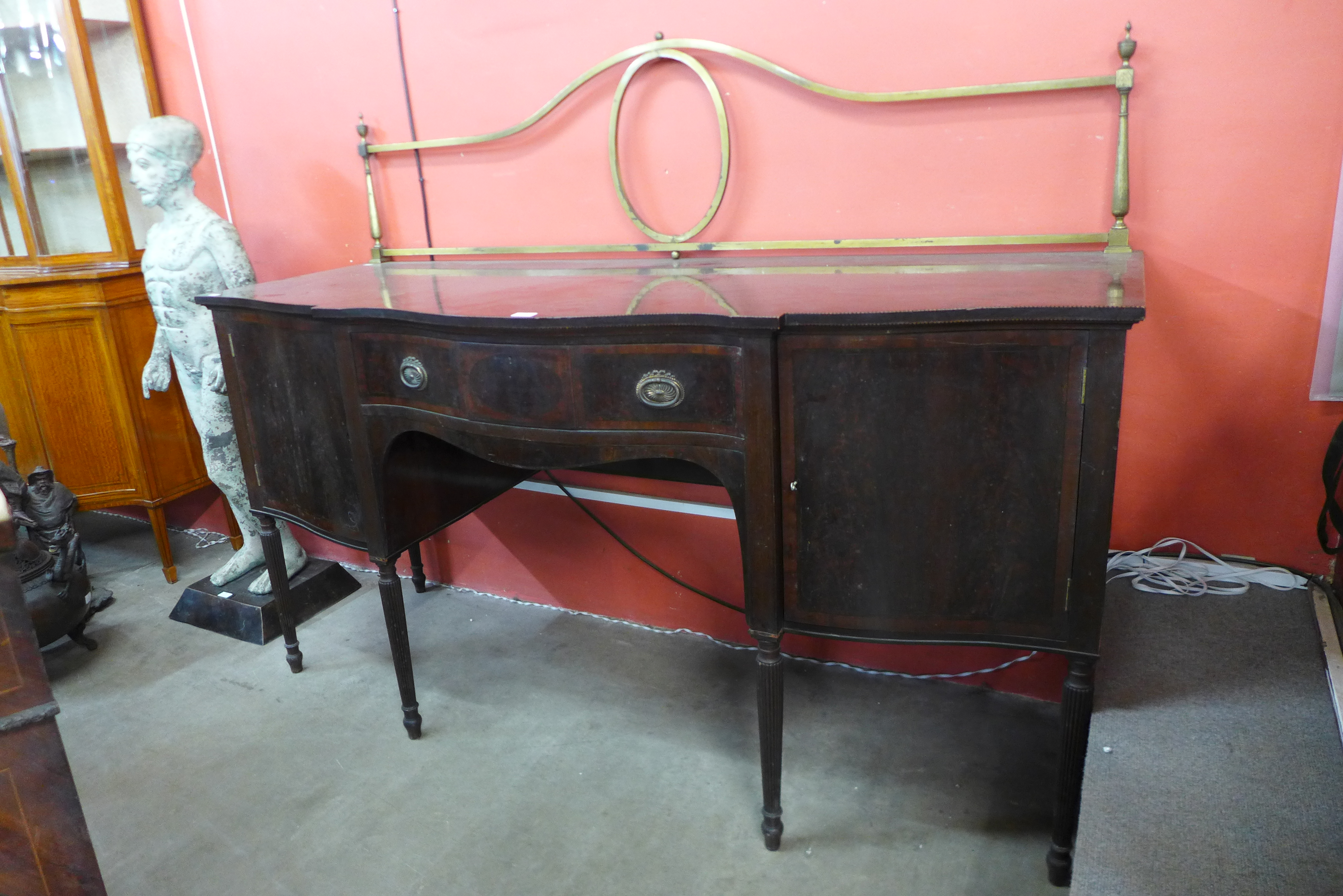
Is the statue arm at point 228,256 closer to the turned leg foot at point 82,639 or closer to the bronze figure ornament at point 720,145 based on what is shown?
the bronze figure ornament at point 720,145

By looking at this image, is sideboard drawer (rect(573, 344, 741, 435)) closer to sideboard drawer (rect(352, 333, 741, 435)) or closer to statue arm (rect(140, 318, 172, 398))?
sideboard drawer (rect(352, 333, 741, 435))

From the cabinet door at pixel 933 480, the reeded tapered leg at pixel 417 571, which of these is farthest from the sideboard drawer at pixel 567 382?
the reeded tapered leg at pixel 417 571

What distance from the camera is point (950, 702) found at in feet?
6.50

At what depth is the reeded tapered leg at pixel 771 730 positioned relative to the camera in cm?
148

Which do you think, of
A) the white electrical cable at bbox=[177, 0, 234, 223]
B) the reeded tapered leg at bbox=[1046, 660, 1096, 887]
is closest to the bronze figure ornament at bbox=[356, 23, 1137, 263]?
the white electrical cable at bbox=[177, 0, 234, 223]

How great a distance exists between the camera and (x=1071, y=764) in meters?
1.40

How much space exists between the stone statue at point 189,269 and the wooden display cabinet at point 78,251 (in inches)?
8.8

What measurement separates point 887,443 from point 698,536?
1.01 m

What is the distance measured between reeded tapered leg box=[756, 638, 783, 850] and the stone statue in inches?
56.5

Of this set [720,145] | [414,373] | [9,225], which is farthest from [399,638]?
[9,225]

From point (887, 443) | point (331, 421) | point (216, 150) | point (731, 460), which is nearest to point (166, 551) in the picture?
point (216, 150)

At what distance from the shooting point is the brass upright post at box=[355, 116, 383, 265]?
238cm

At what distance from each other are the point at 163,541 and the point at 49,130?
4.14ft

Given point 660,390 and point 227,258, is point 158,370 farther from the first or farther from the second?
point 660,390
